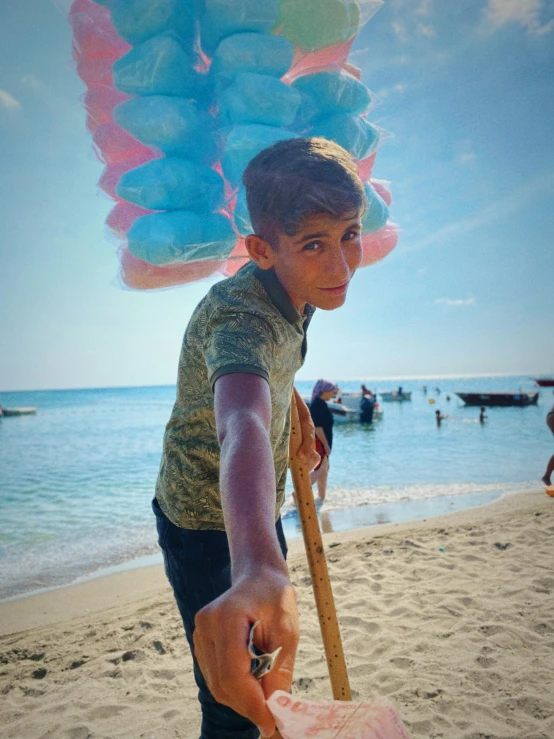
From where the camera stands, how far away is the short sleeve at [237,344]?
1047 mm

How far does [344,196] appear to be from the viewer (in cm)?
138

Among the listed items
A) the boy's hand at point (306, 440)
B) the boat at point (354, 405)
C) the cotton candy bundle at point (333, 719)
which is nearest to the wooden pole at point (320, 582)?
the boy's hand at point (306, 440)

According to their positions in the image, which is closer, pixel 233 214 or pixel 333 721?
pixel 333 721

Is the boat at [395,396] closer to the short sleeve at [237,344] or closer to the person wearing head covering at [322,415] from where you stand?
the person wearing head covering at [322,415]

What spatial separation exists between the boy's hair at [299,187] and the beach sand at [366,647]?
3.09 metres

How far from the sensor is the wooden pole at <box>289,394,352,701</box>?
5.84ft

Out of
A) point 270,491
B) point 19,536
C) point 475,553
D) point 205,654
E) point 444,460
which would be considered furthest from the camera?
point 444,460

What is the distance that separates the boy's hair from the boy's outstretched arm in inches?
31.7

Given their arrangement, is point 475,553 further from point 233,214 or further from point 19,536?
point 19,536

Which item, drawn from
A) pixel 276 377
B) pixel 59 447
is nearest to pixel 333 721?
pixel 276 377

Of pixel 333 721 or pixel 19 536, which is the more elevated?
pixel 333 721

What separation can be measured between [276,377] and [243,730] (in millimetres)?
1109

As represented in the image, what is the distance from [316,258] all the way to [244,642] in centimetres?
108

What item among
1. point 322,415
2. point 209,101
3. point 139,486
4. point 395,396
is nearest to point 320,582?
point 209,101
